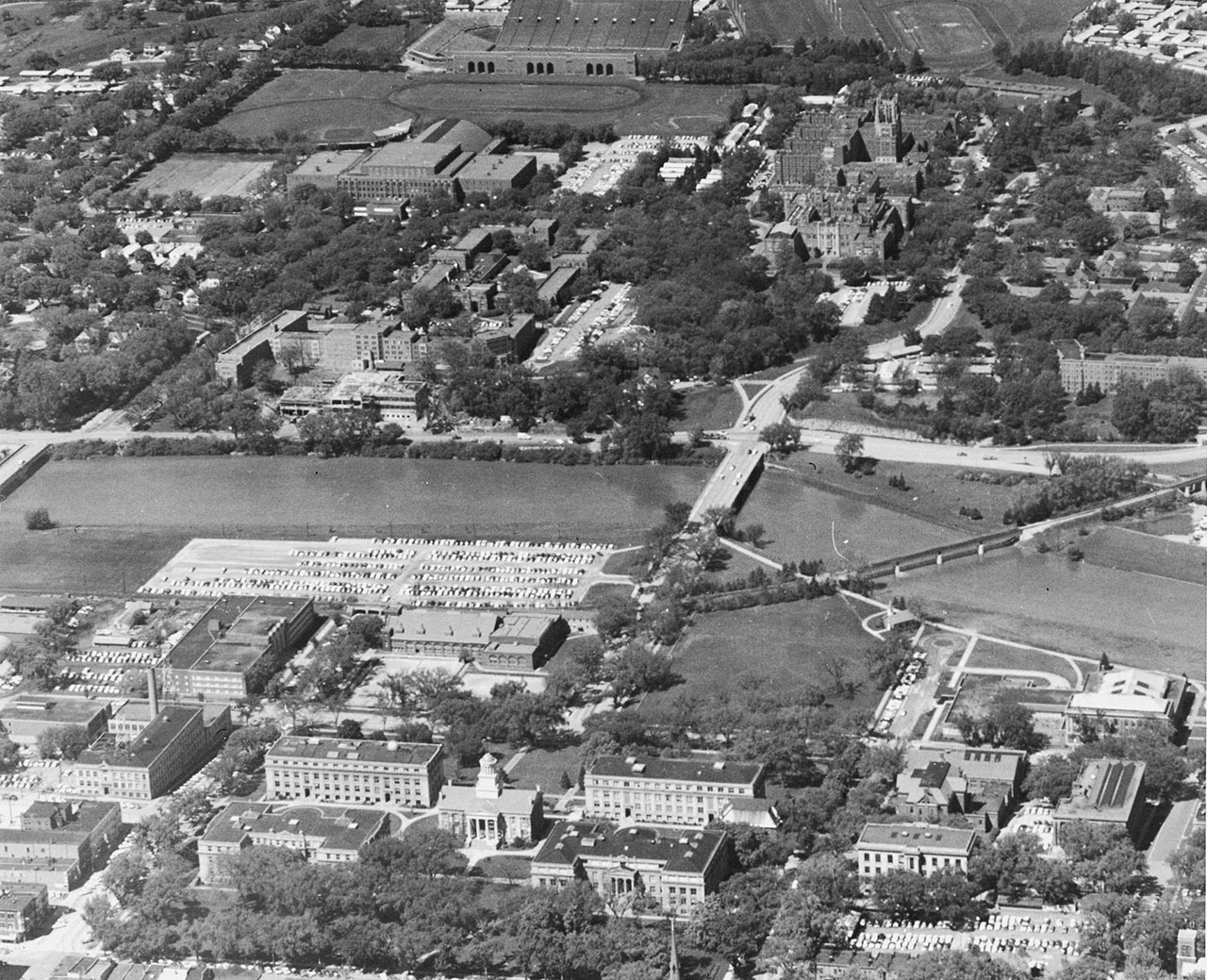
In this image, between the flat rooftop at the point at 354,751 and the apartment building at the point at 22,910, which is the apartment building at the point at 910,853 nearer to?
the flat rooftop at the point at 354,751

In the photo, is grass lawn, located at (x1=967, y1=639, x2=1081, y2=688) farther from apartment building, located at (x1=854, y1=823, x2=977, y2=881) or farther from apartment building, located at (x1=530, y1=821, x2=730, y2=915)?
apartment building, located at (x1=530, y1=821, x2=730, y2=915)

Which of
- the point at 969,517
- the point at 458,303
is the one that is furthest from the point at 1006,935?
the point at 458,303

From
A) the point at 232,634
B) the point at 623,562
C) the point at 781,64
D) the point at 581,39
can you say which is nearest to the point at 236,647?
the point at 232,634

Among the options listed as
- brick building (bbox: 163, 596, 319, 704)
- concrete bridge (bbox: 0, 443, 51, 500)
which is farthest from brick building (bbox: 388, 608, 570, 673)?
concrete bridge (bbox: 0, 443, 51, 500)

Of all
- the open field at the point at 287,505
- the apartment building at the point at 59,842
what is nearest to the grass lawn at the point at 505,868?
the apartment building at the point at 59,842

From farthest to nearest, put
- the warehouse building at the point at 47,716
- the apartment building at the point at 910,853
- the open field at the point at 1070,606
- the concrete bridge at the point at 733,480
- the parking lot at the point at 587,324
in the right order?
the parking lot at the point at 587,324 < the concrete bridge at the point at 733,480 < the open field at the point at 1070,606 < the warehouse building at the point at 47,716 < the apartment building at the point at 910,853

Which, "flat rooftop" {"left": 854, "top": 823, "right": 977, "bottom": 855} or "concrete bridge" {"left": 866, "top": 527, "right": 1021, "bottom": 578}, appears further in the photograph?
"concrete bridge" {"left": 866, "top": 527, "right": 1021, "bottom": 578}

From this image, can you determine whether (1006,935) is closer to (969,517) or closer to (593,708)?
(593,708)
